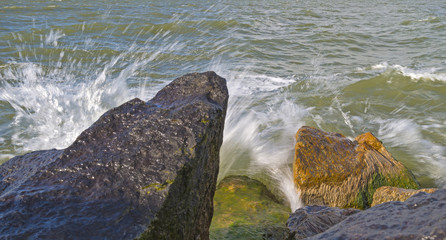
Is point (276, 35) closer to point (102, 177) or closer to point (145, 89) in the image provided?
point (145, 89)

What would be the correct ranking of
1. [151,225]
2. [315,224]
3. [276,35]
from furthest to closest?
[276,35]
[315,224]
[151,225]

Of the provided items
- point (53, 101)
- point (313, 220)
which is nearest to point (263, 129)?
point (313, 220)

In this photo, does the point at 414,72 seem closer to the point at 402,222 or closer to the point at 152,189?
the point at 402,222

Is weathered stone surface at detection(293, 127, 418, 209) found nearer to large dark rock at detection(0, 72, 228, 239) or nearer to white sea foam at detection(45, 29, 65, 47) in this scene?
large dark rock at detection(0, 72, 228, 239)

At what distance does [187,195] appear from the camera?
205 centimetres

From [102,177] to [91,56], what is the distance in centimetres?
829

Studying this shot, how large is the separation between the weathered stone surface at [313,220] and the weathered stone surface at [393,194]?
0.73 metres

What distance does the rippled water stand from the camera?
19.5 feet

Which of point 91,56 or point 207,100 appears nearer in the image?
point 207,100

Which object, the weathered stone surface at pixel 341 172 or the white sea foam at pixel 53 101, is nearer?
the weathered stone surface at pixel 341 172

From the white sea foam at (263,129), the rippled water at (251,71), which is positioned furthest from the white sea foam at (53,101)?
the white sea foam at (263,129)

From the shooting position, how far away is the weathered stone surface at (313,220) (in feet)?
8.80

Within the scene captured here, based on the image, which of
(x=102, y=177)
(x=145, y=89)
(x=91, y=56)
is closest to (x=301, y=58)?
(x=145, y=89)

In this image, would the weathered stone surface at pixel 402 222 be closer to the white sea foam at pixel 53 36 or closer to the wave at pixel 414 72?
the wave at pixel 414 72
